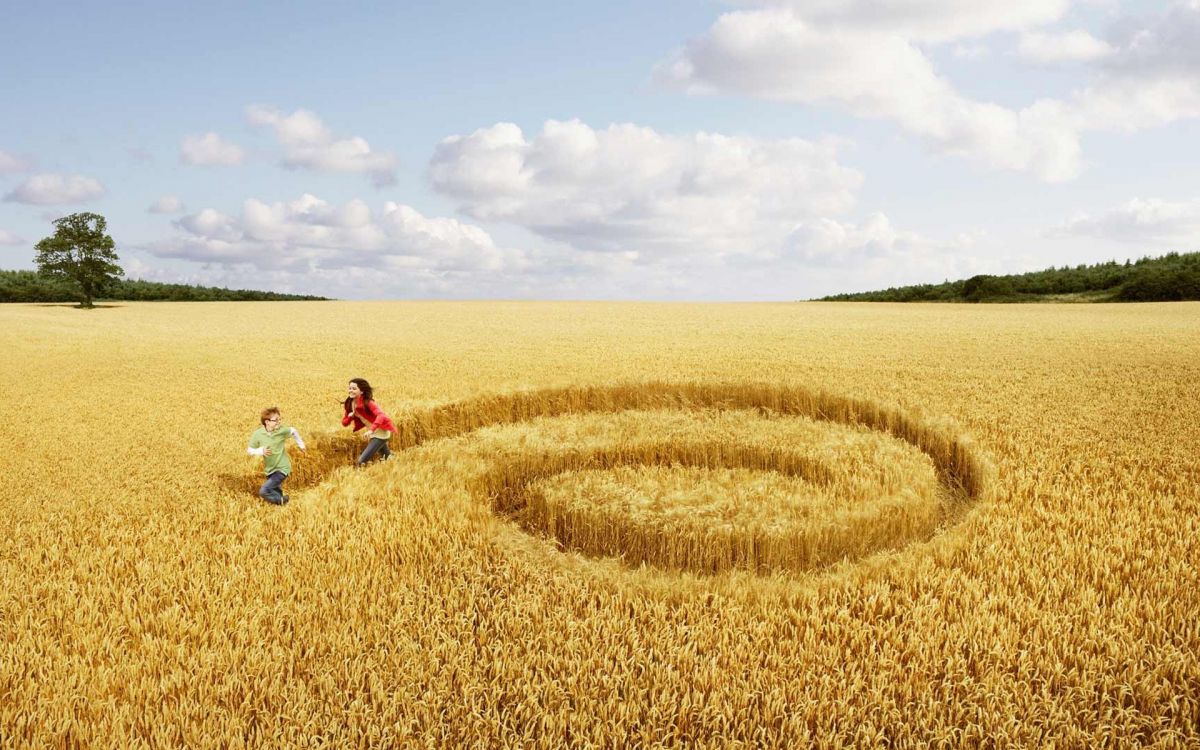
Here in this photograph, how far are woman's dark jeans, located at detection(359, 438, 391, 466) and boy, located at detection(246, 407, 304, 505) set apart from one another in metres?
1.20

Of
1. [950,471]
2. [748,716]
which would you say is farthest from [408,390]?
[748,716]

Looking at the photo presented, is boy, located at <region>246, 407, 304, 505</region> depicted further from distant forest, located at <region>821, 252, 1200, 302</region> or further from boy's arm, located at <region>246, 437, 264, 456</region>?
distant forest, located at <region>821, 252, 1200, 302</region>

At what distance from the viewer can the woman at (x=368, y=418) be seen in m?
7.75

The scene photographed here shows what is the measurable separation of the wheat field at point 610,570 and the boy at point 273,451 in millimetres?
188

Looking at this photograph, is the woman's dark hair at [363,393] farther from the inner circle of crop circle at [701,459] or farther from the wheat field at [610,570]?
the inner circle of crop circle at [701,459]

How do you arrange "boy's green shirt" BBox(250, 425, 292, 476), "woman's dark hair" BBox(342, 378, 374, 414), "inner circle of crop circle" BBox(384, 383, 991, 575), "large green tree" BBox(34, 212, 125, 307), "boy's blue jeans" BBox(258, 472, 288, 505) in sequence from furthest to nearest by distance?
"large green tree" BBox(34, 212, 125, 307) < "woman's dark hair" BBox(342, 378, 374, 414) < "boy's green shirt" BBox(250, 425, 292, 476) < "boy's blue jeans" BBox(258, 472, 288, 505) < "inner circle of crop circle" BBox(384, 383, 991, 575)

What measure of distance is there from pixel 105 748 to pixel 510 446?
5.82 meters

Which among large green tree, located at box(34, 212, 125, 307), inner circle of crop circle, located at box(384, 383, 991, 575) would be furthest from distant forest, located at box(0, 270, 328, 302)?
inner circle of crop circle, located at box(384, 383, 991, 575)

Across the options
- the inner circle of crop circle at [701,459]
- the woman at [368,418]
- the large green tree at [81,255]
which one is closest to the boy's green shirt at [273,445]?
the woman at [368,418]

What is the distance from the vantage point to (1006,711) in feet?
11.5

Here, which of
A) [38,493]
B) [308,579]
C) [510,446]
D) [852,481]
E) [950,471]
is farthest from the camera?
[510,446]

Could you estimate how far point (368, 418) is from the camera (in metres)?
8.09

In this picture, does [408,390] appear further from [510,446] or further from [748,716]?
[748,716]

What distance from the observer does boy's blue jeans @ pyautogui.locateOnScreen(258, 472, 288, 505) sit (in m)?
6.27
